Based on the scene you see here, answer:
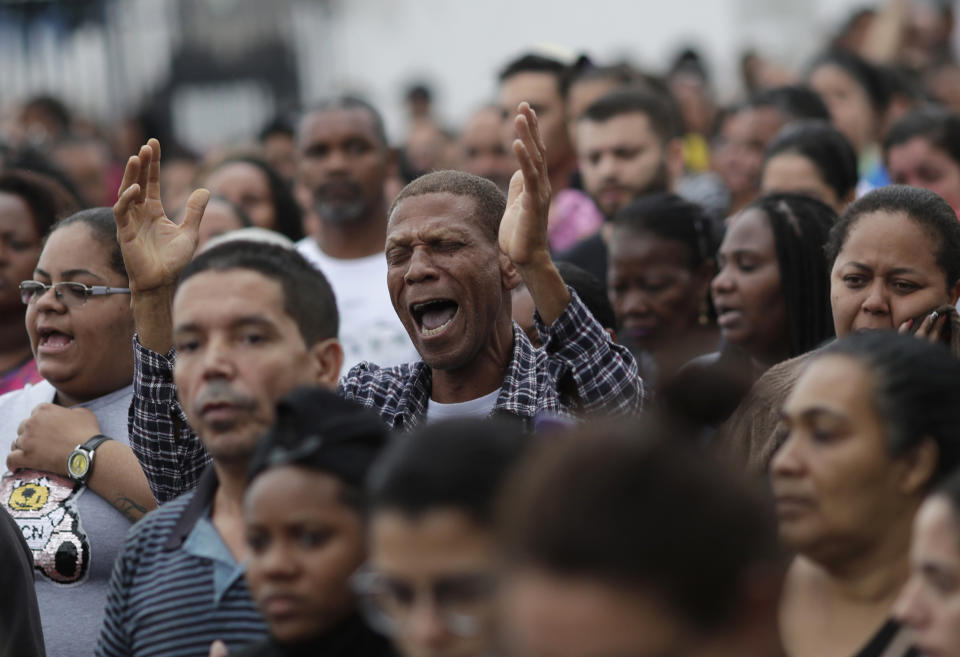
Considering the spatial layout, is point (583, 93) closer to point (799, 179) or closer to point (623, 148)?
point (623, 148)

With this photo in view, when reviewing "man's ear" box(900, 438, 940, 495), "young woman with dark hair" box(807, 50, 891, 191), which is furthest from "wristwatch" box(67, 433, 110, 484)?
"young woman with dark hair" box(807, 50, 891, 191)

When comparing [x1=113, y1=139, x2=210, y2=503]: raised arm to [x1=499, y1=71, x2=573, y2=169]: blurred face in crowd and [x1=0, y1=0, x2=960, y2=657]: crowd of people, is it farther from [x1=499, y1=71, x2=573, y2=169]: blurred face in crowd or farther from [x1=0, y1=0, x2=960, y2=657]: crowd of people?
[x1=499, y1=71, x2=573, y2=169]: blurred face in crowd

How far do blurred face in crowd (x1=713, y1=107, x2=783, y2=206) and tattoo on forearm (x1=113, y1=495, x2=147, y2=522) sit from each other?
4.52 m

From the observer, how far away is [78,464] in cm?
426

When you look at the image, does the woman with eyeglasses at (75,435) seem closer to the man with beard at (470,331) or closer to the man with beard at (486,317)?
the man with beard at (470,331)

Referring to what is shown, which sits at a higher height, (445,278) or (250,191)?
(445,278)

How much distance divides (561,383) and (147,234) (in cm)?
120

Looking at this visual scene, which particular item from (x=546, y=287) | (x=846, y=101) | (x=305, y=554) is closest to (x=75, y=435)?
(x=546, y=287)

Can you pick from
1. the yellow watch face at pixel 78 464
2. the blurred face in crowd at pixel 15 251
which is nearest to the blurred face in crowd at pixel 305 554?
the yellow watch face at pixel 78 464

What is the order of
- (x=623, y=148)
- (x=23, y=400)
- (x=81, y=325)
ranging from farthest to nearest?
(x=623, y=148) < (x=23, y=400) < (x=81, y=325)

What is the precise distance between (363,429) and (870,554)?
102cm

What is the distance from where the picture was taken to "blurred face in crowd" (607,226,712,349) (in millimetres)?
5570

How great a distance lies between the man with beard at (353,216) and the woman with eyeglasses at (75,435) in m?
1.26

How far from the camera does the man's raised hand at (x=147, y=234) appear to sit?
161 inches
